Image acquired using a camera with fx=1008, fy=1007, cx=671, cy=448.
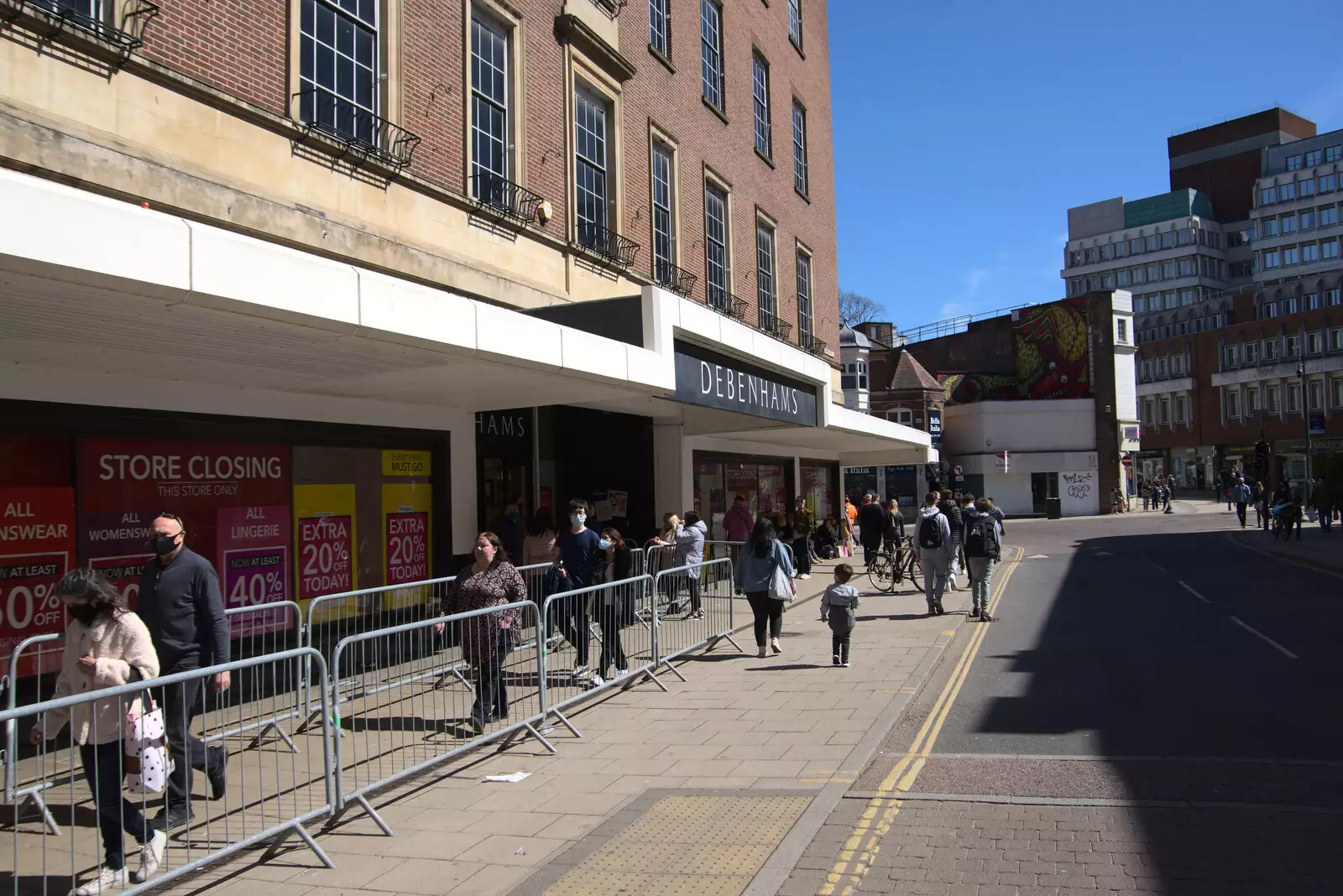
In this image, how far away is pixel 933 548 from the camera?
1433cm

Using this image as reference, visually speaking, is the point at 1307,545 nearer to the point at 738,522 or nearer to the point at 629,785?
the point at 738,522

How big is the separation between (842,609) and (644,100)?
1090 cm

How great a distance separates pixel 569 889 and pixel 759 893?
901 mm

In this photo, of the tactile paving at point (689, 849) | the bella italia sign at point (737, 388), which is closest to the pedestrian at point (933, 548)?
the bella italia sign at point (737, 388)

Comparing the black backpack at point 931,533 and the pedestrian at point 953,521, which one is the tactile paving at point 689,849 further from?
the pedestrian at point 953,521

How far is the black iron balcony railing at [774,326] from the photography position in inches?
940

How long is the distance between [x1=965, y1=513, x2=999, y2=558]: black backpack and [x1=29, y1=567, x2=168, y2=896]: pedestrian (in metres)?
10.6

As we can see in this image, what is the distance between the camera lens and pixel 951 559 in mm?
15094

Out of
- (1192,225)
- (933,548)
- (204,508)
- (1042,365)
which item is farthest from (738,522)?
(1192,225)

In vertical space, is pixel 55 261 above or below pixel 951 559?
above

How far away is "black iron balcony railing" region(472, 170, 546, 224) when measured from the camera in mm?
12781

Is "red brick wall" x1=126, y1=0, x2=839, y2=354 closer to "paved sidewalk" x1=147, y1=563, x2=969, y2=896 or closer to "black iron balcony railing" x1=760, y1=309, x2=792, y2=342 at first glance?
"black iron balcony railing" x1=760, y1=309, x2=792, y2=342

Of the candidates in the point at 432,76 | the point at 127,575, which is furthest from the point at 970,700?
the point at 432,76

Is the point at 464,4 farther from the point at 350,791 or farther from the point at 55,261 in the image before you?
the point at 350,791
